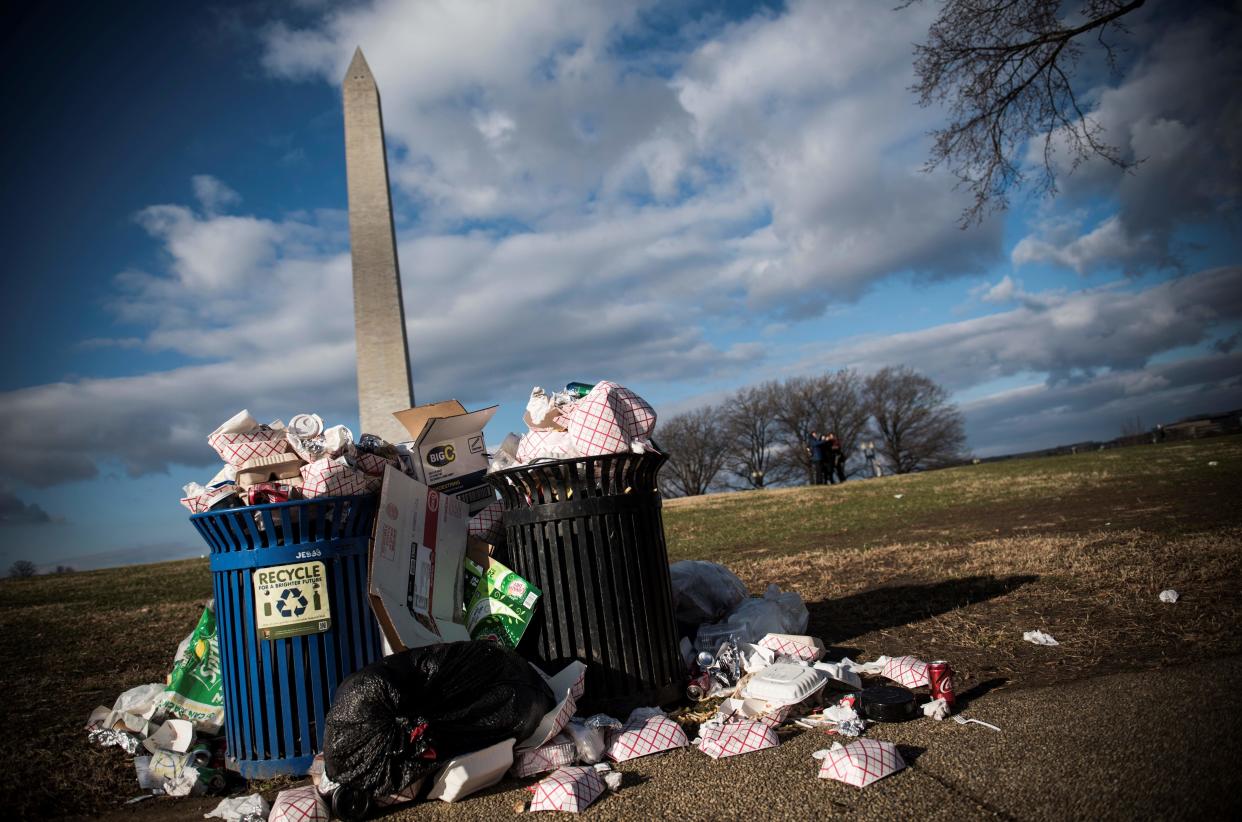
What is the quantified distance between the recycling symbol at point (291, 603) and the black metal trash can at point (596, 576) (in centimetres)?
87

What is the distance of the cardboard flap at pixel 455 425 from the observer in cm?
348

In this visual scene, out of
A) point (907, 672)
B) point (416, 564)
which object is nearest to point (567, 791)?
point (416, 564)

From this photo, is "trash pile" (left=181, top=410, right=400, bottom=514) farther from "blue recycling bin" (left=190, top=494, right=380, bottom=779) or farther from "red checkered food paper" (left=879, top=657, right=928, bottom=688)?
"red checkered food paper" (left=879, top=657, right=928, bottom=688)

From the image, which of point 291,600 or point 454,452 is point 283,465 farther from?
point 454,452

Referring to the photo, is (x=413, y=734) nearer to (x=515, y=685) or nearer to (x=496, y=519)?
(x=515, y=685)

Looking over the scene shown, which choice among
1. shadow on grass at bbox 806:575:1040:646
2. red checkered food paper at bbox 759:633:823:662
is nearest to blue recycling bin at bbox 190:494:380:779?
red checkered food paper at bbox 759:633:823:662

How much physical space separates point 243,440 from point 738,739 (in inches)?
90.0

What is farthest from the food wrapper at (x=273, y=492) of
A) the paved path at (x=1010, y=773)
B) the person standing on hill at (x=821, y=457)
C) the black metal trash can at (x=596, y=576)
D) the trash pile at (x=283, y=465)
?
the person standing on hill at (x=821, y=457)

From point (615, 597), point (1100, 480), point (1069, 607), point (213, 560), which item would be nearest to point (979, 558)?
point (1069, 607)

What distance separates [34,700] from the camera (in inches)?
167

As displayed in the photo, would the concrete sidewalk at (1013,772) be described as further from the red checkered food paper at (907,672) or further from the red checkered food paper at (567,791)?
the red checkered food paper at (907,672)

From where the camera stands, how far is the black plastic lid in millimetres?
2756

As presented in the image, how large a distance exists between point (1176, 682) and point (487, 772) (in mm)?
2554

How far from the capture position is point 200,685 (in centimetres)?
332
